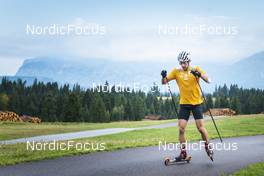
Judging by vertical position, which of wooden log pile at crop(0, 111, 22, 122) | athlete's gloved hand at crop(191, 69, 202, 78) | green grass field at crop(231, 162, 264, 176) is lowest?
green grass field at crop(231, 162, 264, 176)

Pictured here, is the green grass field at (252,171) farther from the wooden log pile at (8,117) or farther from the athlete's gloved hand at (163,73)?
the wooden log pile at (8,117)

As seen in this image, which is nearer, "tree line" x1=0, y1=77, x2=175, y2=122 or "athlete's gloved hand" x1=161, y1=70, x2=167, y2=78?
"athlete's gloved hand" x1=161, y1=70, x2=167, y2=78

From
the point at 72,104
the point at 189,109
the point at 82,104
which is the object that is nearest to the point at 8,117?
the point at 72,104

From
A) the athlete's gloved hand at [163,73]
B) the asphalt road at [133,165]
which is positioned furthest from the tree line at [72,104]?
the athlete's gloved hand at [163,73]

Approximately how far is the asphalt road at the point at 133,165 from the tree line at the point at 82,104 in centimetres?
2702

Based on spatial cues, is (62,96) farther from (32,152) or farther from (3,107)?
(32,152)

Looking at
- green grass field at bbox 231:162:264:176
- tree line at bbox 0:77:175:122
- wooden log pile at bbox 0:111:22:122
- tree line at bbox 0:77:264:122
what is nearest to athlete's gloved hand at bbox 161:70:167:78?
green grass field at bbox 231:162:264:176

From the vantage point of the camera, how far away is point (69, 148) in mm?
14477

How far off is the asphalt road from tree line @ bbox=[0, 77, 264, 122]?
1064 inches

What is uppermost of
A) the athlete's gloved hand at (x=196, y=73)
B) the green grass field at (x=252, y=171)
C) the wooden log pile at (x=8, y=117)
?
the athlete's gloved hand at (x=196, y=73)

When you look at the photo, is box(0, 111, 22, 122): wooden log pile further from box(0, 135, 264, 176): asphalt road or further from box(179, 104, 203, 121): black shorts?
box(179, 104, 203, 121): black shorts

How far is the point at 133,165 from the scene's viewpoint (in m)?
10.7

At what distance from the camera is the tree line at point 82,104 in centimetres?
4816

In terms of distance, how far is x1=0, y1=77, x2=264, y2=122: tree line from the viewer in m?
48.2
